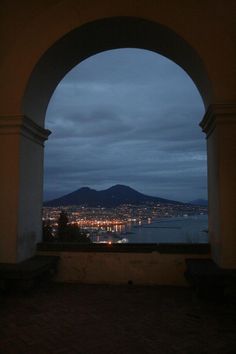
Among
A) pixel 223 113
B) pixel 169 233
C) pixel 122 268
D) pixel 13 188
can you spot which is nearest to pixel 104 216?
pixel 122 268

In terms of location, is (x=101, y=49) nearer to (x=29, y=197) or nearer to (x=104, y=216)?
(x=29, y=197)

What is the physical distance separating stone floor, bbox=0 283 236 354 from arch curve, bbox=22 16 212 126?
304 cm

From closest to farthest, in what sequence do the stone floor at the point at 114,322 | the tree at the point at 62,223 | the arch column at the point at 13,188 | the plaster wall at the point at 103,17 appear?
the stone floor at the point at 114,322
the plaster wall at the point at 103,17
the arch column at the point at 13,188
the tree at the point at 62,223

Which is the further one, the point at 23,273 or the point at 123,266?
the point at 123,266

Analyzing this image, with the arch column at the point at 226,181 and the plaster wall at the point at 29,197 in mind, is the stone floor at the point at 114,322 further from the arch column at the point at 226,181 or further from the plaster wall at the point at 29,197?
the plaster wall at the point at 29,197

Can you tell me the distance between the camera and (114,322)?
4379mm

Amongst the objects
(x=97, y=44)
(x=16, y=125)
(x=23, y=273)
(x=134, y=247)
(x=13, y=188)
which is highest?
(x=97, y=44)

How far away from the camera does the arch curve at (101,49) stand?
5.95 meters

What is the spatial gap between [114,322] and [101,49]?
4.76 meters

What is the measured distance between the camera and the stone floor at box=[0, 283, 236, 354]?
3645mm

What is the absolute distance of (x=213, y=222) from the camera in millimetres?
6027

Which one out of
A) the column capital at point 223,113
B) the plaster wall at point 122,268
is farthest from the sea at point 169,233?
the column capital at point 223,113

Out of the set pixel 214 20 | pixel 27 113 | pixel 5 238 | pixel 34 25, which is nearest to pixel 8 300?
pixel 5 238

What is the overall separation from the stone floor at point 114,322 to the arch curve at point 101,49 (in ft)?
9.97
